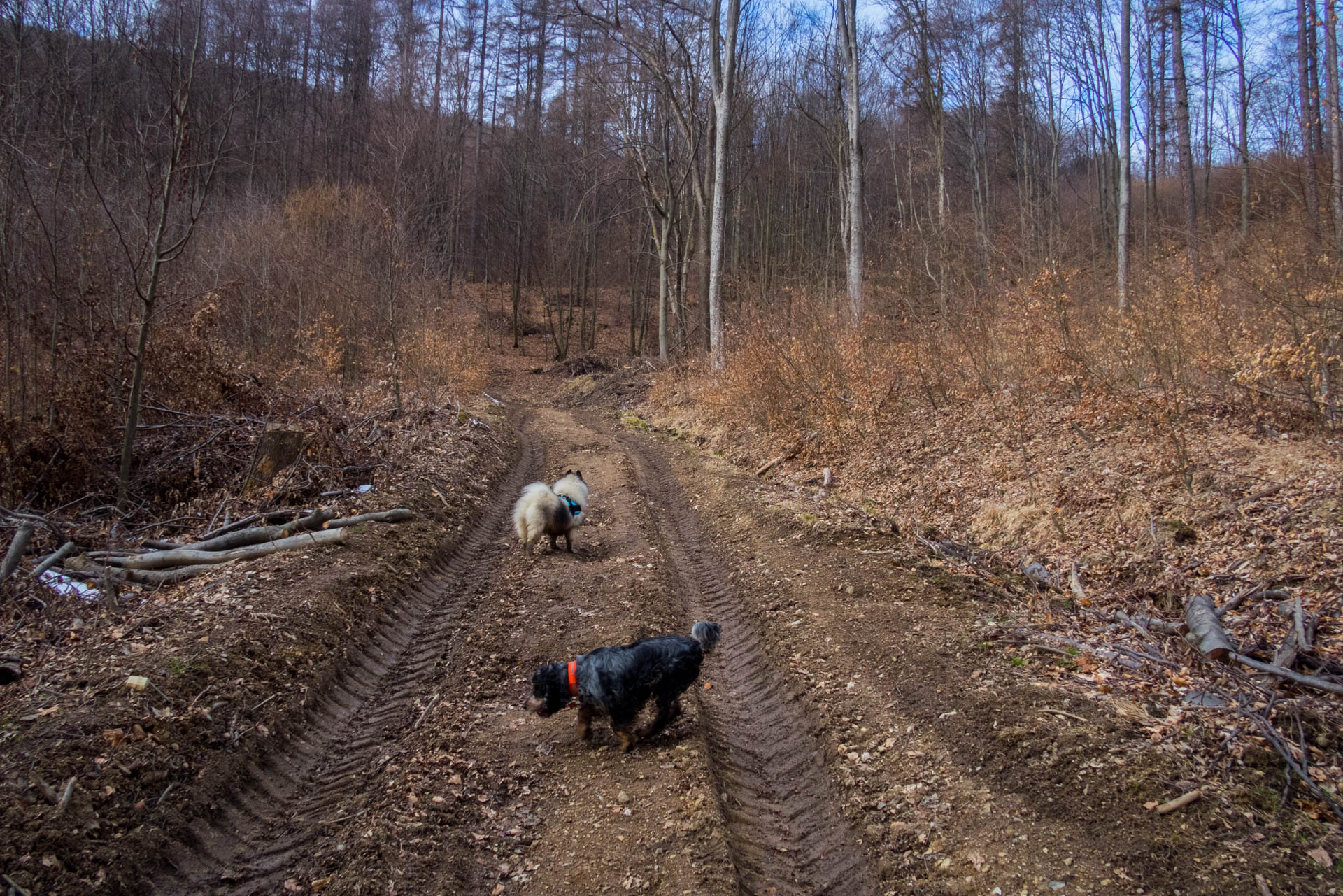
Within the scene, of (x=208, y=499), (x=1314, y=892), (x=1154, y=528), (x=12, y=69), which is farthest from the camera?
(x=12, y=69)

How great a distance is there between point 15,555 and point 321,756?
436 cm

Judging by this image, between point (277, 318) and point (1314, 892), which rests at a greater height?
point (277, 318)

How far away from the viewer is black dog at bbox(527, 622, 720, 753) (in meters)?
5.19

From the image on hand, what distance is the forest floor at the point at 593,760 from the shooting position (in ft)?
13.0

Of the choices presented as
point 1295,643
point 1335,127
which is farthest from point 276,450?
point 1335,127

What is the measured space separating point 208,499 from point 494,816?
8159 millimetres

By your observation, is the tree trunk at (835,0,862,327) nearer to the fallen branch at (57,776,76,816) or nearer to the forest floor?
the forest floor

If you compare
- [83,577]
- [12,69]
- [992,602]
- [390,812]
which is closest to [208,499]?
[83,577]

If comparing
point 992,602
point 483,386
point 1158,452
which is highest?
point 483,386

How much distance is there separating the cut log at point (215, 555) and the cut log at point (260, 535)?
0.12 meters

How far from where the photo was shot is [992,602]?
7297mm

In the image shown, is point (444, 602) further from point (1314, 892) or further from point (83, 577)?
point (1314, 892)

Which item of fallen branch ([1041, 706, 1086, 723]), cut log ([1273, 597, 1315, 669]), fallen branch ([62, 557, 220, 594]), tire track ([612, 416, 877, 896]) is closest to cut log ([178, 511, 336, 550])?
fallen branch ([62, 557, 220, 594])

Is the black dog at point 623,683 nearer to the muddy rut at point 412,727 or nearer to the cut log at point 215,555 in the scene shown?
the muddy rut at point 412,727
